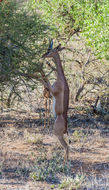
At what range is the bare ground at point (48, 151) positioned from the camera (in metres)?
6.64

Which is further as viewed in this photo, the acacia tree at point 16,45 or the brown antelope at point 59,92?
the acacia tree at point 16,45

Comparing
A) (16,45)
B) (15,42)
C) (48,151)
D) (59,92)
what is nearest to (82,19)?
(48,151)

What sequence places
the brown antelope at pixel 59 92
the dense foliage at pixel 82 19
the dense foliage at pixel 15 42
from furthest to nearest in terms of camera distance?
the dense foliage at pixel 82 19, the dense foliage at pixel 15 42, the brown antelope at pixel 59 92

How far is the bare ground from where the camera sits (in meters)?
6.64

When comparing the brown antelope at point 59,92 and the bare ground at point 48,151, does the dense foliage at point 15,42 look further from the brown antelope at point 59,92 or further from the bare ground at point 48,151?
the bare ground at point 48,151

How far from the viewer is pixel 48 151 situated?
8773mm

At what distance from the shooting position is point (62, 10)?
12.0 m

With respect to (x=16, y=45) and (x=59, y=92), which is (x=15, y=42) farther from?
(x=59, y=92)

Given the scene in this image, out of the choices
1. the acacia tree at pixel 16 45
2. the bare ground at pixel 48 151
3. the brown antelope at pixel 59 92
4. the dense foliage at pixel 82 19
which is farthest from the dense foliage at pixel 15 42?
the dense foliage at pixel 82 19

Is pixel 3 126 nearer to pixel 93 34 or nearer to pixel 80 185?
pixel 93 34

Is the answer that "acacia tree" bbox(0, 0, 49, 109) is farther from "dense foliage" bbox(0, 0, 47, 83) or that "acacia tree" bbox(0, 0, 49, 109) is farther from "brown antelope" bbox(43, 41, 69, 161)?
"brown antelope" bbox(43, 41, 69, 161)

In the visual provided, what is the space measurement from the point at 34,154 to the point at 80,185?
244 cm

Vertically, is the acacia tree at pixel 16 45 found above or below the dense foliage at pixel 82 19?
below

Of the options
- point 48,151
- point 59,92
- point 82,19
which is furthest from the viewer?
point 82,19
